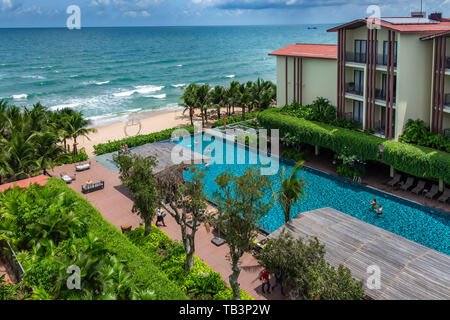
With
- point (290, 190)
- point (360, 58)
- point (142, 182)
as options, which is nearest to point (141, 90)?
point (360, 58)

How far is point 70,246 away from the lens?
17578 mm

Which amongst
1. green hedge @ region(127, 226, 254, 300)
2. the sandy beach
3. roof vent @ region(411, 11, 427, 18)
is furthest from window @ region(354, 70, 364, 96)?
the sandy beach

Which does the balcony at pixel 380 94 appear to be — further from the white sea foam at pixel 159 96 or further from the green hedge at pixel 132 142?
the white sea foam at pixel 159 96

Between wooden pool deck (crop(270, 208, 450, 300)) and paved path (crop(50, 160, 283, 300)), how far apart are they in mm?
2674

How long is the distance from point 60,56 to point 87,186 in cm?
13402

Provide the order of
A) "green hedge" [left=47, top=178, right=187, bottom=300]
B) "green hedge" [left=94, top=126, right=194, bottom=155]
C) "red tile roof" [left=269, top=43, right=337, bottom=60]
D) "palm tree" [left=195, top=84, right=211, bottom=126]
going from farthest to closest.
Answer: "palm tree" [left=195, top=84, right=211, bottom=126]
"green hedge" [left=94, top=126, right=194, bottom=155]
"red tile roof" [left=269, top=43, right=337, bottom=60]
"green hedge" [left=47, top=178, right=187, bottom=300]

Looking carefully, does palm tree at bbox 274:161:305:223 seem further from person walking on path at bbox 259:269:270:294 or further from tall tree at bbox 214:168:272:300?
tall tree at bbox 214:168:272:300

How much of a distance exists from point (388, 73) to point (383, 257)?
1643 centimetres

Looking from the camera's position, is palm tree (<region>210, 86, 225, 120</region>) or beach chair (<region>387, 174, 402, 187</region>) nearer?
→ beach chair (<region>387, 174, 402, 187</region>)

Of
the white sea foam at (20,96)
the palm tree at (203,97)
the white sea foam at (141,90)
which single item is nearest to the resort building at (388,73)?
the palm tree at (203,97)

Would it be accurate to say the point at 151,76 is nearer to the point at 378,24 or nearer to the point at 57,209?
the point at 378,24

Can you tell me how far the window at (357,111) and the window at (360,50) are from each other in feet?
12.0

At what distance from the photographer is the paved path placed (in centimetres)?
2077

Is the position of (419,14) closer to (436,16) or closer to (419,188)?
(436,16)
